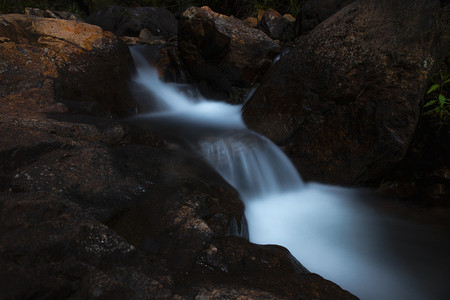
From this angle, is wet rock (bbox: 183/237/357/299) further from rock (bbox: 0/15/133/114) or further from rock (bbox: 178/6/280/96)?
rock (bbox: 178/6/280/96)

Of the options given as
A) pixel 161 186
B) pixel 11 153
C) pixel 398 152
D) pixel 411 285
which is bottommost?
pixel 11 153

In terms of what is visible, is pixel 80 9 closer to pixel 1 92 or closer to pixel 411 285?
pixel 1 92

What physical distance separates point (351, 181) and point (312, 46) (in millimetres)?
1746

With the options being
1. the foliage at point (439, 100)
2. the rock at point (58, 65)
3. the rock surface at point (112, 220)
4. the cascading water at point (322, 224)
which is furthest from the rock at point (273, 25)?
the rock surface at point (112, 220)

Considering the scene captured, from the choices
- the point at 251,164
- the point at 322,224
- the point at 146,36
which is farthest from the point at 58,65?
the point at 146,36

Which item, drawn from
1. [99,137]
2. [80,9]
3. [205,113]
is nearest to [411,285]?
[99,137]

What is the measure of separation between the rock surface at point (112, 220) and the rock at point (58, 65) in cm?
4

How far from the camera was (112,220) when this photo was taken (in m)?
1.51

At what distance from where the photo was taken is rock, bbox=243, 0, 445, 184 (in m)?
2.80

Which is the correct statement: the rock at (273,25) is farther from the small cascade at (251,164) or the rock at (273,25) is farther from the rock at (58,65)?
the small cascade at (251,164)

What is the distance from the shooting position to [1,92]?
2680mm

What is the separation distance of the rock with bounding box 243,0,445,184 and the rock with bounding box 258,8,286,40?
3429mm

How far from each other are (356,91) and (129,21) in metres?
8.12

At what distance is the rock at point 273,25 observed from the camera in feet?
22.2
